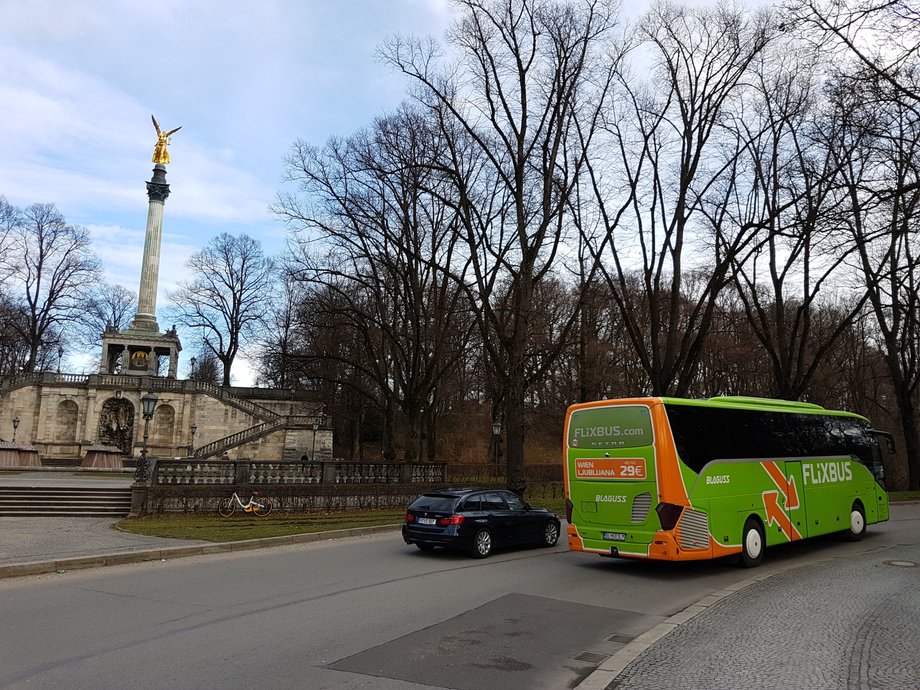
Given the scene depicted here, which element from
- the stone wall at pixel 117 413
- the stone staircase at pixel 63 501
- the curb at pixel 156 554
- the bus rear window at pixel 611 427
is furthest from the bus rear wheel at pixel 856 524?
the stone wall at pixel 117 413

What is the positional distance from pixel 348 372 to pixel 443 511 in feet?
111

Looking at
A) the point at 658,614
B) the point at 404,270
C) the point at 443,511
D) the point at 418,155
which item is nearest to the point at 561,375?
the point at 404,270

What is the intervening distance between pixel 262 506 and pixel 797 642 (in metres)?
19.3

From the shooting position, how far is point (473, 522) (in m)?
14.5

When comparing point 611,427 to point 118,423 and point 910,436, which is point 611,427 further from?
→ point 118,423

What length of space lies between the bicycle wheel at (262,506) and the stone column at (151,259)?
147ft

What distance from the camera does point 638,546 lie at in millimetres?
12133

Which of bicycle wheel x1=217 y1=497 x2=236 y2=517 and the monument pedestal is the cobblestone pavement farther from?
the monument pedestal

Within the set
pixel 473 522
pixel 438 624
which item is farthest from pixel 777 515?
pixel 438 624

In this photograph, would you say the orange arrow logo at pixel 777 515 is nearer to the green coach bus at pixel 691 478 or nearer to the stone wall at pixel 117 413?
the green coach bus at pixel 691 478

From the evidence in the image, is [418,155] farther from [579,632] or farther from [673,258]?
[579,632]

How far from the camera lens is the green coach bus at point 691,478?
11875mm

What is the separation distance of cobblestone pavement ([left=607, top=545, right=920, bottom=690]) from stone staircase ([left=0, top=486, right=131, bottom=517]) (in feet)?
64.4

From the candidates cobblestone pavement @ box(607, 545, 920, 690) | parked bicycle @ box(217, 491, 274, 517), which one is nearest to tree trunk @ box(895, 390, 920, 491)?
cobblestone pavement @ box(607, 545, 920, 690)
